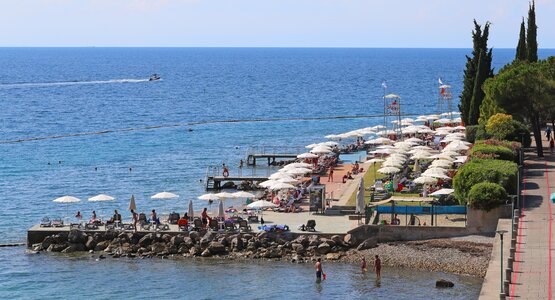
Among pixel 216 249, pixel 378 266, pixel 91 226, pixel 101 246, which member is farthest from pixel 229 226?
pixel 378 266

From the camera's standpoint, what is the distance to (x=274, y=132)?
4532 inches

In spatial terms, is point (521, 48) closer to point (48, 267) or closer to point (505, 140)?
point (505, 140)

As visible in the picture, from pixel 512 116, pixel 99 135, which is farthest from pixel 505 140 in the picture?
pixel 99 135

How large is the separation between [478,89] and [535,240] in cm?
3525

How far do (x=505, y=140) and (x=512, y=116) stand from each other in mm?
5435

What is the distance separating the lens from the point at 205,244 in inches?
1981

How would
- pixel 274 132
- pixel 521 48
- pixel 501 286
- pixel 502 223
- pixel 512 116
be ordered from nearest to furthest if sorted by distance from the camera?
1. pixel 501 286
2. pixel 502 223
3. pixel 512 116
4. pixel 521 48
5. pixel 274 132

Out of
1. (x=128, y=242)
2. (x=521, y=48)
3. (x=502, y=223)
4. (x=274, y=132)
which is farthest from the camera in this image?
(x=274, y=132)

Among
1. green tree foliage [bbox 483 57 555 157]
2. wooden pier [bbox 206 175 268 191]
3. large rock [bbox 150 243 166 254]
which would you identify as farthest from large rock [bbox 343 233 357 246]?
wooden pier [bbox 206 175 268 191]

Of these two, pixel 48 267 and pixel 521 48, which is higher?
pixel 521 48

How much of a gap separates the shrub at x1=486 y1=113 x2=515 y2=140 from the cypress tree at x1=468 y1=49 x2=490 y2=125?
11014mm

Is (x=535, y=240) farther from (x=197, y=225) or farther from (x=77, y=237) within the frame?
(x=77, y=237)

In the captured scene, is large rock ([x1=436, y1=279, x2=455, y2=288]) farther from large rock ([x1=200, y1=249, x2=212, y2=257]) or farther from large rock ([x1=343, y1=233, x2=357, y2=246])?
large rock ([x1=200, y1=249, x2=212, y2=257])
